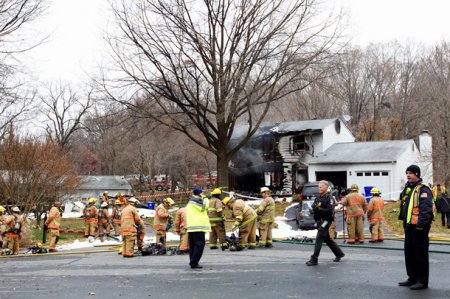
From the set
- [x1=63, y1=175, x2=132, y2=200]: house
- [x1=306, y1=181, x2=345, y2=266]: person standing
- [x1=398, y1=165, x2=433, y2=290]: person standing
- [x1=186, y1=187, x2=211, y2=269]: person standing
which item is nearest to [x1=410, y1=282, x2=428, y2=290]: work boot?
[x1=398, y1=165, x2=433, y2=290]: person standing

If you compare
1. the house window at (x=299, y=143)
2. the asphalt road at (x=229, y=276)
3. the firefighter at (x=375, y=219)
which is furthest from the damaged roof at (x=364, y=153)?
the asphalt road at (x=229, y=276)

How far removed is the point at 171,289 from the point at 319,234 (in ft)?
11.9

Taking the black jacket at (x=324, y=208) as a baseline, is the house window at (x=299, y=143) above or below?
above

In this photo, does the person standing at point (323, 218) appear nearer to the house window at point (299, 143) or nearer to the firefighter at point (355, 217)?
the firefighter at point (355, 217)

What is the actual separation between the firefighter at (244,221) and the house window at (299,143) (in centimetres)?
2590

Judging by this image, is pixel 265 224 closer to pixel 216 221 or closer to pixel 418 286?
pixel 216 221

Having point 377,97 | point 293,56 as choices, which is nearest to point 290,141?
point 293,56

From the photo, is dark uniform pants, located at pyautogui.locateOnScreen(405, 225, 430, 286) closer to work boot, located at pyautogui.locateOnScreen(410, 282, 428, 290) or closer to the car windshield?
work boot, located at pyautogui.locateOnScreen(410, 282, 428, 290)

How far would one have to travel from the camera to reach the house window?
41469mm

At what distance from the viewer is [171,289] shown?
955 centimetres

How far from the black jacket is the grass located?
8.95m

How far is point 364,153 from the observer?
37.8m

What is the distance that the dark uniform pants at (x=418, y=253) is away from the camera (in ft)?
28.8

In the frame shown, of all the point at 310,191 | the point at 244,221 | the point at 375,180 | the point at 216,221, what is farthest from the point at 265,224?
the point at 375,180
